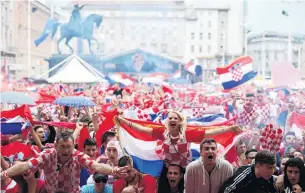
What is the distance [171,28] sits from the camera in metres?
103

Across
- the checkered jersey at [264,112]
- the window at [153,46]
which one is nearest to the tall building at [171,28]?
the window at [153,46]

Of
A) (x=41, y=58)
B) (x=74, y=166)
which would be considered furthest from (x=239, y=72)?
(x=41, y=58)

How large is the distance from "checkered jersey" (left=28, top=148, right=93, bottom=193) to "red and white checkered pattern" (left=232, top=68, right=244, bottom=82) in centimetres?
1307

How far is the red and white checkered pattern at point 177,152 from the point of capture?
23.0 ft

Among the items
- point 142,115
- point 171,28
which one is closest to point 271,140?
point 142,115

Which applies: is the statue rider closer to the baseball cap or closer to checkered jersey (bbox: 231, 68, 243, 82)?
→ checkered jersey (bbox: 231, 68, 243, 82)

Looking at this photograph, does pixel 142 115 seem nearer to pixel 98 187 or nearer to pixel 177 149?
pixel 177 149

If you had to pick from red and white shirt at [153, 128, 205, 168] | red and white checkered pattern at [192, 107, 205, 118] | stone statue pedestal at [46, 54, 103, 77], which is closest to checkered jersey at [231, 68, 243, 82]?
red and white checkered pattern at [192, 107, 205, 118]

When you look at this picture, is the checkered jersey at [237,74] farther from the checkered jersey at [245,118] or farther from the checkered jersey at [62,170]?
the checkered jersey at [62,170]

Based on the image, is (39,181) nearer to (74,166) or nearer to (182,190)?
(74,166)

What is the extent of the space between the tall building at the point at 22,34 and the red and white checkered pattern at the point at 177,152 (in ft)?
148

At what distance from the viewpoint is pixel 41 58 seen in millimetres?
72062

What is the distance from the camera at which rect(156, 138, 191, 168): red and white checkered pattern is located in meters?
7.00

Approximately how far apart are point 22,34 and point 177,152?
193 ft
